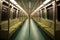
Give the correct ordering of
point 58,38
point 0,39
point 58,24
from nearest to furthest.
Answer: point 58,38 → point 0,39 → point 58,24

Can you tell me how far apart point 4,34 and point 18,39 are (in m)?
1.51

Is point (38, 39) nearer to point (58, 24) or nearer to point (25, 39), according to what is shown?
point (25, 39)

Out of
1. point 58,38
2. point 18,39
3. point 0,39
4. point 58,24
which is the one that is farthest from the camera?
point 18,39

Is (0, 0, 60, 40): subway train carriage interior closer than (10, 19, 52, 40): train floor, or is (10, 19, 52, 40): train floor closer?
(0, 0, 60, 40): subway train carriage interior

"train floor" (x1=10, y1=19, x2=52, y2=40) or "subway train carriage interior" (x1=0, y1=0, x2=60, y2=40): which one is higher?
"subway train carriage interior" (x1=0, y1=0, x2=60, y2=40)

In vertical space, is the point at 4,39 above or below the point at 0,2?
below

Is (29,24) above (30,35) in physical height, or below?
above

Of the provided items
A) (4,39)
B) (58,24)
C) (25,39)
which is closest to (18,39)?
(25,39)

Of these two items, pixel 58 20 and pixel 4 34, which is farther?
pixel 58 20

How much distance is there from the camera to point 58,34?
14.2 ft

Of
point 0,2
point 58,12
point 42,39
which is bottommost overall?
point 42,39

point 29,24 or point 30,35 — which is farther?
point 29,24

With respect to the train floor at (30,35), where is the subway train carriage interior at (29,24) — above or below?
above

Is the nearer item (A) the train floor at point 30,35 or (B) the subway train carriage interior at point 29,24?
(B) the subway train carriage interior at point 29,24
